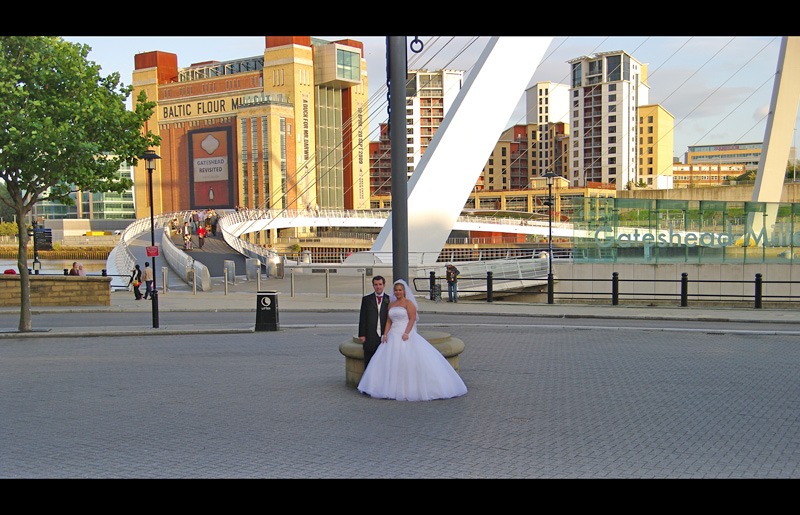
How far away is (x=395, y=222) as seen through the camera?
9000mm

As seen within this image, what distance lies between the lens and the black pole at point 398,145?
9062 millimetres

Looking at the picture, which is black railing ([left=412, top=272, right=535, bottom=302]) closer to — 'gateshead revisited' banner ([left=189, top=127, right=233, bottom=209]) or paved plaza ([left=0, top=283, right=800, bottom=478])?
paved plaza ([left=0, top=283, right=800, bottom=478])

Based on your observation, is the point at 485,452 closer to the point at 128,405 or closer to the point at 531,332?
the point at 128,405

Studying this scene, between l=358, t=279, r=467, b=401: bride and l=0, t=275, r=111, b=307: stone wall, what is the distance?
56.5 ft

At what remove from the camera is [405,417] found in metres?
7.64

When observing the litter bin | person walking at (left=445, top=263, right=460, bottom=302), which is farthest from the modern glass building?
the litter bin

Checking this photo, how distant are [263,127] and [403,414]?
97.2 meters

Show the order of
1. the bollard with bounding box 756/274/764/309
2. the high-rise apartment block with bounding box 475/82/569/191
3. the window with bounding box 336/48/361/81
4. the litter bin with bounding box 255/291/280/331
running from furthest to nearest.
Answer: the high-rise apartment block with bounding box 475/82/569/191
the window with bounding box 336/48/361/81
the bollard with bounding box 756/274/764/309
the litter bin with bounding box 255/291/280/331

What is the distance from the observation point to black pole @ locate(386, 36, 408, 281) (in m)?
9.06

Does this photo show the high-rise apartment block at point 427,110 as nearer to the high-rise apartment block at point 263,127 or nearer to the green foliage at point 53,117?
the high-rise apartment block at point 263,127

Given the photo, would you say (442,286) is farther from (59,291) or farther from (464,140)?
(59,291)

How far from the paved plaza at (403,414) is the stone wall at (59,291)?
31.0 ft

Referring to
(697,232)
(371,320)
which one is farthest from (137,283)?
(697,232)
